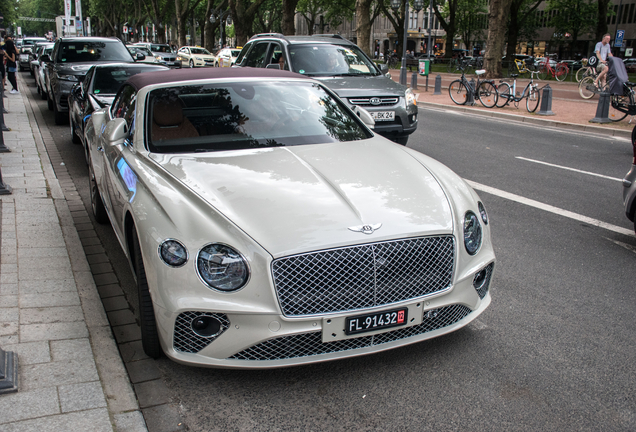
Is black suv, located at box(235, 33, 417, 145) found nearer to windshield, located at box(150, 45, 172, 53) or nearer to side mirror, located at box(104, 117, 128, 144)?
side mirror, located at box(104, 117, 128, 144)

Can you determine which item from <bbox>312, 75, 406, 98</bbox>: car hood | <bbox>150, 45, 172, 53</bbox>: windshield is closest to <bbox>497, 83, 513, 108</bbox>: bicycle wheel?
<bbox>312, 75, 406, 98</bbox>: car hood

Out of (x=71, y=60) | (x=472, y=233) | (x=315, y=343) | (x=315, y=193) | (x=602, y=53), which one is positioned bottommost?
(x=315, y=343)

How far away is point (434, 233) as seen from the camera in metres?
3.19

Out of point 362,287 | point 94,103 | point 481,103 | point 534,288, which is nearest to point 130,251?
point 362,287

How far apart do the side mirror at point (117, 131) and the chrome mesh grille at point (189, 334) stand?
1962 millimetres

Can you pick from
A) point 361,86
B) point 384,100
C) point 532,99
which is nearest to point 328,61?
point 361,86

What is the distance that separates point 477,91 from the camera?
60.3 feet

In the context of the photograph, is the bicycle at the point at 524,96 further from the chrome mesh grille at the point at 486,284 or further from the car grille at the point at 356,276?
the car grille at the point at 356,276

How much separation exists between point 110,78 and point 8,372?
8109mm

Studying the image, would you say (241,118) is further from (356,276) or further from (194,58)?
(194,58)

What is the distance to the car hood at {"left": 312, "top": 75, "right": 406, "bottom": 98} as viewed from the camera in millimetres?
9930

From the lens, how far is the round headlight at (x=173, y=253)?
2975 mm

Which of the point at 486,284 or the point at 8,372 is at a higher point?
the point at 486,284

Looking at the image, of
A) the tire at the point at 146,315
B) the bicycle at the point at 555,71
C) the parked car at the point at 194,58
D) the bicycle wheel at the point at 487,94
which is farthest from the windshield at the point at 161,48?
the tire at the point at 146,315
